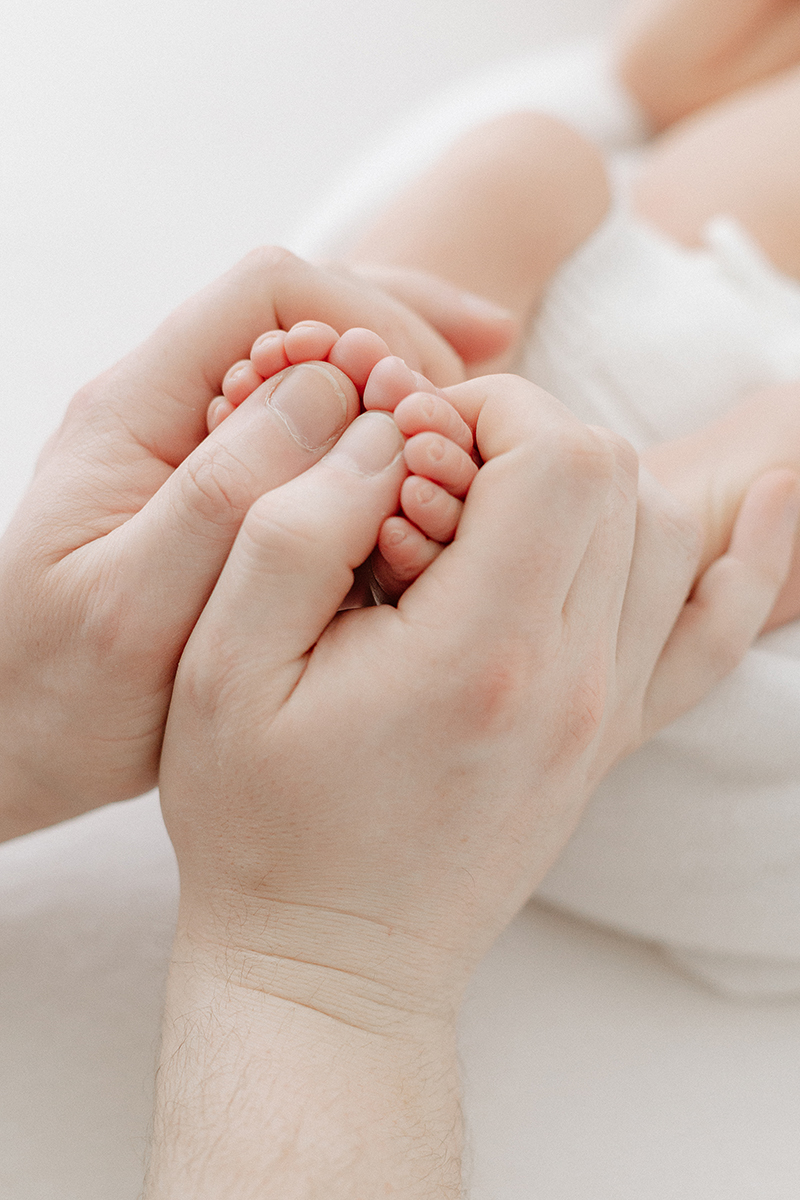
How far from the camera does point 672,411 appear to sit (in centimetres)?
104

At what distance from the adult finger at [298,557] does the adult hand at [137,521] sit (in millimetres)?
31

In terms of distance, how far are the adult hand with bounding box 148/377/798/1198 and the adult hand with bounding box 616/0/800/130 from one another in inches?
45.5

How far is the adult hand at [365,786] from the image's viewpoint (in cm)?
54

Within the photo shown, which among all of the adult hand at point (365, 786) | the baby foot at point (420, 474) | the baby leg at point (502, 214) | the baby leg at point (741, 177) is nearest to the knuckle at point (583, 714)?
the adult hand at point (365, 786)

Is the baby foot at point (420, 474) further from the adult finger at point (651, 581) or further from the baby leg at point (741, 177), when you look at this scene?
the baby leg at point (741, 177)

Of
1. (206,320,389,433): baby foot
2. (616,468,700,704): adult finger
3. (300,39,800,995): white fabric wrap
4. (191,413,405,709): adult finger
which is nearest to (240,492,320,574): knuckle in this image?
(191,413,405,709): adult finger

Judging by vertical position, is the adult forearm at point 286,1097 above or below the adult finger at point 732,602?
above

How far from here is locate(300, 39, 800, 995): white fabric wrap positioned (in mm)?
775

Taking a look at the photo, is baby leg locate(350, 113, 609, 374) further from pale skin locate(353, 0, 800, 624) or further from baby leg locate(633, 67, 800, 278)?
baby leg locate(633, 67, 800, 278)

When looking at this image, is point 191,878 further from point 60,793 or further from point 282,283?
point 282,283

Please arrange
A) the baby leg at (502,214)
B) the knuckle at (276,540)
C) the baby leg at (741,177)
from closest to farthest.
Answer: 1. the knuckle at (276,540)
2. the baby leg at (502,214)
3. the baby leg at (741,177)

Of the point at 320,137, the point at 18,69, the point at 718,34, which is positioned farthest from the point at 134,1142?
the point at 18,69

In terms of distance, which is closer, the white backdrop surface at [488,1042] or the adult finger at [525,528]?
the adult finger at [525,528]

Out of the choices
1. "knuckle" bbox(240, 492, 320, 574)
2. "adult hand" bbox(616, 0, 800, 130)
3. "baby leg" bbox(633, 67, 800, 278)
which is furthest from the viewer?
"adult hand" bbox(616, 0, 800, 130)
